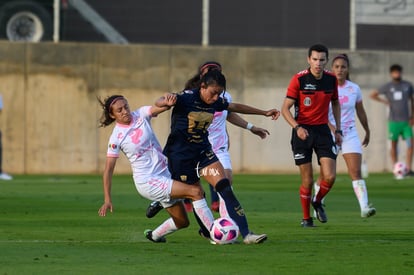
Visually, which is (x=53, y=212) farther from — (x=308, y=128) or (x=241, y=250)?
(x=241, y=250)

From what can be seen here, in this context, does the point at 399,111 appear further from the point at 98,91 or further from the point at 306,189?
the point at 306,189

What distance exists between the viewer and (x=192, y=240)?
41.2ft

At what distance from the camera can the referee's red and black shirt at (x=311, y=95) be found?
14.7 m

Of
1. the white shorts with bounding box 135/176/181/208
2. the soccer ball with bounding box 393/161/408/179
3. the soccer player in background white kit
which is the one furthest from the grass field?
the soccer ball with bounding box 393/161/408/179

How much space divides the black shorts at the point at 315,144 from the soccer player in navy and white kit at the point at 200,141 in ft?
7.55

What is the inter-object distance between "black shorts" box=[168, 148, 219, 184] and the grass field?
23.8 inches

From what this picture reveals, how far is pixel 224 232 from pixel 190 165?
0.89 meters

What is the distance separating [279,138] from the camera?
29.1 metres

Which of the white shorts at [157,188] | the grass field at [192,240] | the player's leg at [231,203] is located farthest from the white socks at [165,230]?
the player's leg at [231,203]

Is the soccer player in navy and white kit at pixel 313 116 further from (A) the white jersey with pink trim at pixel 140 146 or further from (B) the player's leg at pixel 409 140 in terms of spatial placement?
(B) the player's leg at pixel 409 140

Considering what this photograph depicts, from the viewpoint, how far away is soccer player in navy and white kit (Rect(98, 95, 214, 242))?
39.5 feet

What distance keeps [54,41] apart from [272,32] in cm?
484

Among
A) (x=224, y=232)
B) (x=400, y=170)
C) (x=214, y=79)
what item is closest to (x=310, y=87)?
(x=214, y=79)

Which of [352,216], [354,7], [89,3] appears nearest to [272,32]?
[354,7]
